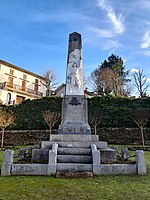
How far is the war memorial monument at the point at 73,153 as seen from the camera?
6.28 metres

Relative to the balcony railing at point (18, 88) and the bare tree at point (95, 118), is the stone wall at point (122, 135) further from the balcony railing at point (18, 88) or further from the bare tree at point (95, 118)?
the balcony railing at point (18, 88)

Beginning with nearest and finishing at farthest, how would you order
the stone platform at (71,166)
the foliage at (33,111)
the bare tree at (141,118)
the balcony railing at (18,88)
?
1. the stone platform at (71,166)
2. the bare tree at (141,118)
3. the foliage at (33,111)
4. the balcony railing at (18,88)

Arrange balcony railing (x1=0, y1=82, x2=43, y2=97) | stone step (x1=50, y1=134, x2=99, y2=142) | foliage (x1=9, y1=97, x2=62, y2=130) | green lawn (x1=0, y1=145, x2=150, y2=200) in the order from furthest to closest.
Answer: balcony railing (x1=0, y1=82, x2=43, y2=97) → foliage (x1=9, y1=97, x2=62, y2=130) → stone step (x1=50, y1=134, x2=99, y2=142) → green lawn (x1=0, y1=145, x2=150, y2=200)

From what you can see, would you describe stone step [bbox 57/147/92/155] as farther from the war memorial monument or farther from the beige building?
the beige building

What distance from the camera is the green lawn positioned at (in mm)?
4301

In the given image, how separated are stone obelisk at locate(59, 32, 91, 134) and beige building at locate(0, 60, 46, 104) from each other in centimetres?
2787

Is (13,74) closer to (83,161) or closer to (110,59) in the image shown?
(110,59)

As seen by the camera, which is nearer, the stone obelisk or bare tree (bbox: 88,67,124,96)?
the stone obelisk

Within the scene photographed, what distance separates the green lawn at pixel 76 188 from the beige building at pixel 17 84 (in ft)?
106

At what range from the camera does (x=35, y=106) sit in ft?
76.7

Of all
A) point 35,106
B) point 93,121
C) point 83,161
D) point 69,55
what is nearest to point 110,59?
point 35,106

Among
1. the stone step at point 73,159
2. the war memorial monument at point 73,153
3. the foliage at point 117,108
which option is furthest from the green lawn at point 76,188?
the foliage at point 117,108

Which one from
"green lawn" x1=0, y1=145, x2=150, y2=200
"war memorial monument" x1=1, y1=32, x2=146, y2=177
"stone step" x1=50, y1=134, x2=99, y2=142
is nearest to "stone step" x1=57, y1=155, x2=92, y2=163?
"war memorial monument" x1=1, y1=32, x2=146, y2=177

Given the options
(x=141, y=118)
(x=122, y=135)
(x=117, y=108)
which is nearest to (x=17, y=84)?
(x=117, y=108)
